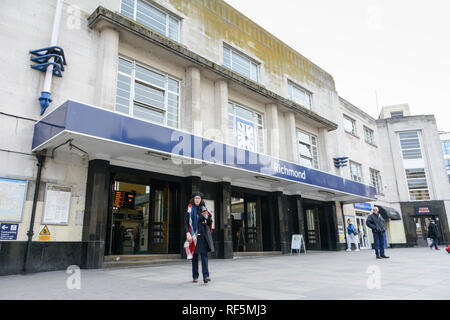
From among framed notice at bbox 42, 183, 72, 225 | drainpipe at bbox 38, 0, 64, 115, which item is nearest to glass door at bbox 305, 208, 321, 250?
framed notice at bbox 42, 183, 72, 225

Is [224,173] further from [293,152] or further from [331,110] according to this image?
[331,110]

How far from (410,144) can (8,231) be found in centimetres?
3184

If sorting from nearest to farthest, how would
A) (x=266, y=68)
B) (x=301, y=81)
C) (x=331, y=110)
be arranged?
(x=266, y=68), (x=301, y=81), (x=331, y=110)

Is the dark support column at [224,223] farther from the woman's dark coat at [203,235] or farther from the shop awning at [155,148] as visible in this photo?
the woman's dark coat at [203,235]

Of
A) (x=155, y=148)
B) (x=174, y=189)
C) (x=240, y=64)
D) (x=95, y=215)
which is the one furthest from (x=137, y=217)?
(x=240, y=64)

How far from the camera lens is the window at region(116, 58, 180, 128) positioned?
11.8 m

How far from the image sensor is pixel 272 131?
16.9 m

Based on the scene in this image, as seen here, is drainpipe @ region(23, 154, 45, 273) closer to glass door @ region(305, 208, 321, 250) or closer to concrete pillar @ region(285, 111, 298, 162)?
concrete pillar @ region(285, 111, 298, 162)

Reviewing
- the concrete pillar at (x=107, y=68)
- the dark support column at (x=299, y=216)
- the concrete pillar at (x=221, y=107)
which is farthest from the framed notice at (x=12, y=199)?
the dark support column at (x=299, y=216)

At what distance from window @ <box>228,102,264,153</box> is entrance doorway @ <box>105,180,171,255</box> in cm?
426

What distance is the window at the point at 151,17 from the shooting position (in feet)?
42.9

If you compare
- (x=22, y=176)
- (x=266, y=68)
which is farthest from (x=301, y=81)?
(x=22, y=176)
